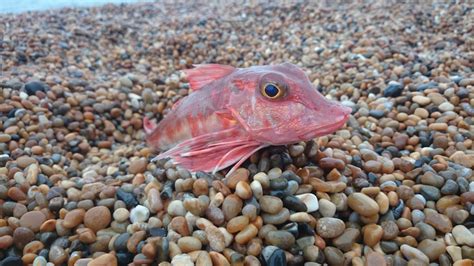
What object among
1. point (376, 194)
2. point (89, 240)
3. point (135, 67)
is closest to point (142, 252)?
point (89, 240)

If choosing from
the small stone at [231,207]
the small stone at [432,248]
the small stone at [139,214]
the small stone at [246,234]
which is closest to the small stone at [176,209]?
the small stone at [139,214]

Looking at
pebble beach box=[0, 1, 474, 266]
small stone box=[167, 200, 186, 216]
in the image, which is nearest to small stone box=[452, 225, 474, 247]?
pebble beach box=[0, 1, 474, 266]

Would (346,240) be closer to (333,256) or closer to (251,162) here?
(333,256)

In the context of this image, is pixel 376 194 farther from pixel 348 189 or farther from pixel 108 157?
pixel 108 157

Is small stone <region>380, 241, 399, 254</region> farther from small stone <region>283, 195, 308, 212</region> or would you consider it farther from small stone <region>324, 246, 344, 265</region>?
small stone <region>283, 195, 308, 212</region>

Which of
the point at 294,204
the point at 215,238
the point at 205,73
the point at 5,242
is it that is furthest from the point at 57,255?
the point at 205,73

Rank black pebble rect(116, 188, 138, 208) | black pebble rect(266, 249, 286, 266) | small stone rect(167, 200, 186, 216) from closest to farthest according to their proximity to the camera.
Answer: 1. black pebble rect(266, 249, 286, 266)
2. small stone rect(167, 200, 186, 216)
3. black pebble rect(116, 188, 138, 208)

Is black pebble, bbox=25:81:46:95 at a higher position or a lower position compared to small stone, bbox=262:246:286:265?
higher
